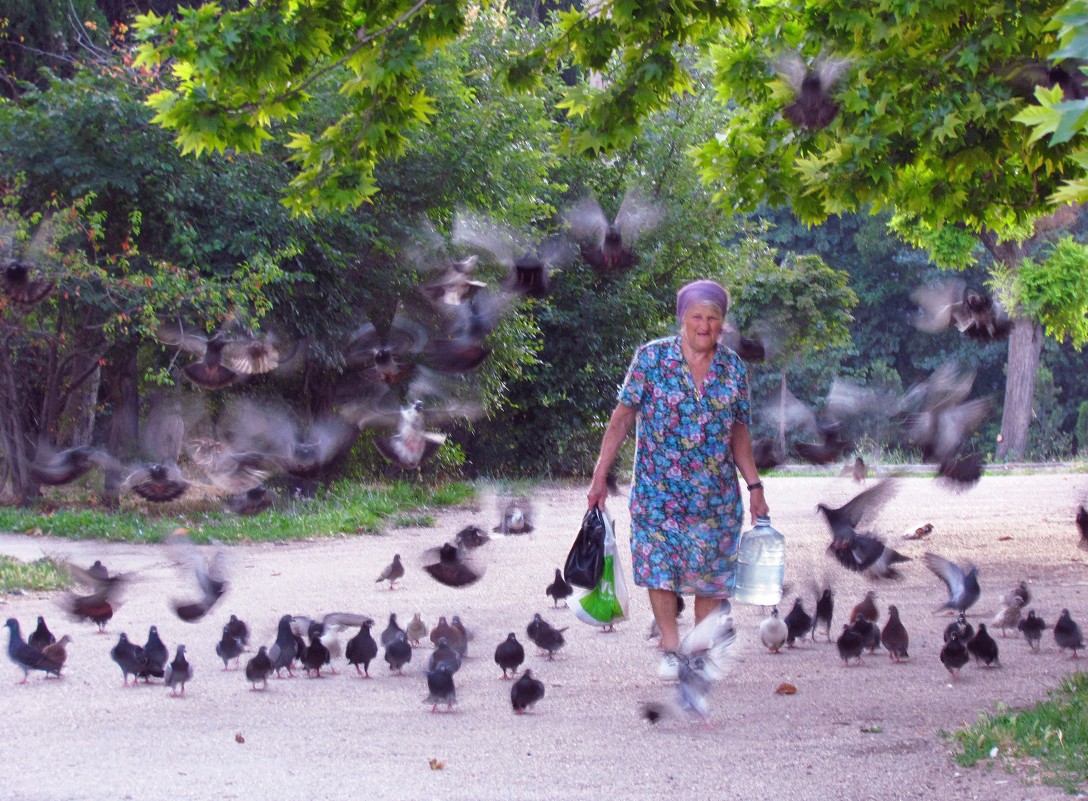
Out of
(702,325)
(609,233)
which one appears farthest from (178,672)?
(609,233)

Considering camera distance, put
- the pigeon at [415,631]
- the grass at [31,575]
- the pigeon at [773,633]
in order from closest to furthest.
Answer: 1. the pigeon at [773,633]
2. the pigeon at [415,631]
3. the grass at [31,575]

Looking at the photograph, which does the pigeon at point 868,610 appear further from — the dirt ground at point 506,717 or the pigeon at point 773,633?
the pigeon at point 773,633

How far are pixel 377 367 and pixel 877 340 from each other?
39.0 m

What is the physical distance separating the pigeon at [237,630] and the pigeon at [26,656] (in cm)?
92

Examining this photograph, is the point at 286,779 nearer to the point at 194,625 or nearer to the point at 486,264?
the point at 194,625

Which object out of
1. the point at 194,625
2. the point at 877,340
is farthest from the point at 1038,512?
the point at 877,340

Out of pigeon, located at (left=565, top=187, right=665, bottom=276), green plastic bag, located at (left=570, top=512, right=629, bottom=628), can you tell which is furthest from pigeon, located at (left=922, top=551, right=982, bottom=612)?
pigeon, located at (left=565, top=187, right=665, bottom=276)

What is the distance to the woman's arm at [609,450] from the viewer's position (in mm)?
6230

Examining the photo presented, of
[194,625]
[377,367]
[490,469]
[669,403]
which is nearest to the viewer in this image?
[669,403]

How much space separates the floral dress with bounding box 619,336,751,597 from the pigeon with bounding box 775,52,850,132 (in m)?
2.37

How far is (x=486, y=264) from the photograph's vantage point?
62.7 feet

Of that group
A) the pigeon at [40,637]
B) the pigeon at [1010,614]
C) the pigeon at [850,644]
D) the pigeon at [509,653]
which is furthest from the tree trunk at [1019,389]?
the pigeon at [40,637]

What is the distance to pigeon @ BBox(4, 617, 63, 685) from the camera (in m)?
6.92

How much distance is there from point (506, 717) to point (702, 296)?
7.34 ft
